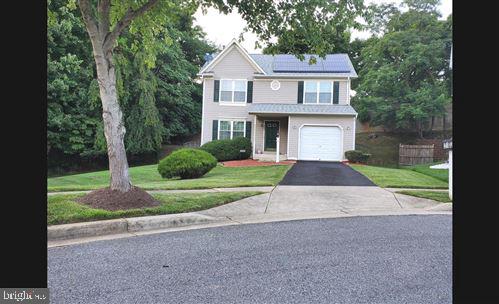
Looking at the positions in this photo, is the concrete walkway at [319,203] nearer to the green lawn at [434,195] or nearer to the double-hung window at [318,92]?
the green lawn at [434,195]

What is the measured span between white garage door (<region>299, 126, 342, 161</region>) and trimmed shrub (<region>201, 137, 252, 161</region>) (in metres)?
3.31

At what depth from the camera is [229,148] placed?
836 inches

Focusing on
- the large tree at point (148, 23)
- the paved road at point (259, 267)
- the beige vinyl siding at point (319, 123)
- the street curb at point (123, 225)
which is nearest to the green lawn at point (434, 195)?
the paved road at point (259, 267)

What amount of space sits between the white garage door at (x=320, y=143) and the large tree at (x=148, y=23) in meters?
13.2

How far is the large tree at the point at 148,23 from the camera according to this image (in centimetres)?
718

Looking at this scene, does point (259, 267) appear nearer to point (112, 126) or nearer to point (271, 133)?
point (112, 126)

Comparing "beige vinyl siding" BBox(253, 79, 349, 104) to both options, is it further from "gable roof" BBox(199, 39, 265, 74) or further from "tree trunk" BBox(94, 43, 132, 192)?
"tree trunk" BBox(94, 43, 132, 192)

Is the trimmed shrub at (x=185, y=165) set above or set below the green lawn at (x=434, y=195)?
above

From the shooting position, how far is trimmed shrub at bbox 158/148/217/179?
13.7 meters

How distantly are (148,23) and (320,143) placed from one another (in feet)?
48.1

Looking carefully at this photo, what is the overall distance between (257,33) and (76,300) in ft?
24.3

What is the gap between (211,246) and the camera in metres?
5.02

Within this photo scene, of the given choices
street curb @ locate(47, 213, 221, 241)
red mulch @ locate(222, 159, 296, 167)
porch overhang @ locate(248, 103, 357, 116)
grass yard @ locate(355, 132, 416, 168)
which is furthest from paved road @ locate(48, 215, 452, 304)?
grass yard @ locate(355, 132, 416, 168)

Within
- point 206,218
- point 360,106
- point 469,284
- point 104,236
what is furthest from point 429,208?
point 360,106
